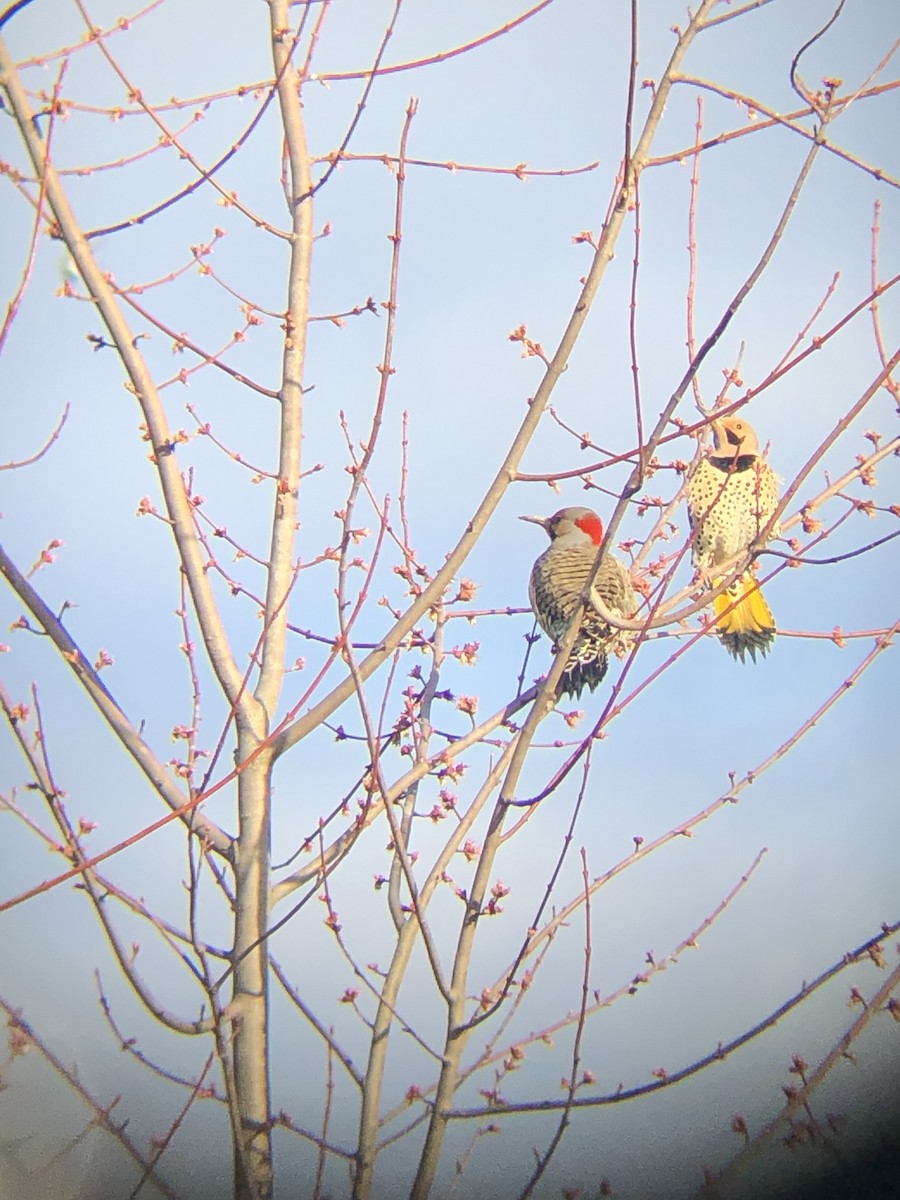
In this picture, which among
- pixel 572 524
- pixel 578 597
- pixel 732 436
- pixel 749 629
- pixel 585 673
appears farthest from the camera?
pixel 732 436

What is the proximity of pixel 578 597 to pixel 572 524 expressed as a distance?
1.63 m

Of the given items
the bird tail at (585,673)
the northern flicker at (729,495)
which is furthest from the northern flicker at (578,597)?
the northern flicker at (729,495)

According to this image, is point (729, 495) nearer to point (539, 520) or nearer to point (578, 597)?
point (539, 520)

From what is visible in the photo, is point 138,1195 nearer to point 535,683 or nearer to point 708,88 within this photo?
point 535,683

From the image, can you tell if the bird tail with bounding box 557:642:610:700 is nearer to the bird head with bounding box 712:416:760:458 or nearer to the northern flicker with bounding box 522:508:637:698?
the northern flicker with bounding box 522:508:637:698

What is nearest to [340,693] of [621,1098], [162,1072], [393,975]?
[393,975]

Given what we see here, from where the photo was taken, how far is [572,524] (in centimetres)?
536

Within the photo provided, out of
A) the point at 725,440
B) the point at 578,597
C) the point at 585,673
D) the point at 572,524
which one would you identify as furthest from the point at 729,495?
the point at 578,597

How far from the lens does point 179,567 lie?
107 inches

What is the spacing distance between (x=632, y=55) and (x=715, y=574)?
1238 millimetres

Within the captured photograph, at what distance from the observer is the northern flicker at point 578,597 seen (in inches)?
162

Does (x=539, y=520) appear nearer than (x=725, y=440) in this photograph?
Yes

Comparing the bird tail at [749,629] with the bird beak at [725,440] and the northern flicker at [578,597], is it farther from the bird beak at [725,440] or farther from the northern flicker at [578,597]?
the bird beak at [725,440]

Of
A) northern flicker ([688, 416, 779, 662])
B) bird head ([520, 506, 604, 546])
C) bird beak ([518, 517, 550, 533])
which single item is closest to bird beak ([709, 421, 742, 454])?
northern flicker ([688, 416, 779, 662])
